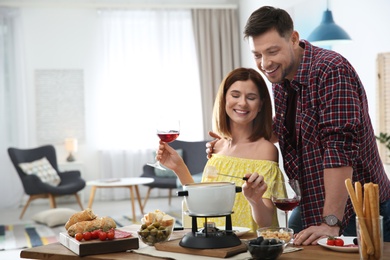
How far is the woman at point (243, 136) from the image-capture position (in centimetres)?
282

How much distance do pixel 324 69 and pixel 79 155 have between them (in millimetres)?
7878

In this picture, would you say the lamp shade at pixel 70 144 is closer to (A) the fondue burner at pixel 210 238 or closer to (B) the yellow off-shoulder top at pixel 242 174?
(B) the yellow off-shoulder top at pixel 242 174

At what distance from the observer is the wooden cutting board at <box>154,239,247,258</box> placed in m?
2.07

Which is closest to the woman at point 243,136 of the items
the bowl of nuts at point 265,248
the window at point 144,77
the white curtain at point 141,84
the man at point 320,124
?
the man at point 320,124

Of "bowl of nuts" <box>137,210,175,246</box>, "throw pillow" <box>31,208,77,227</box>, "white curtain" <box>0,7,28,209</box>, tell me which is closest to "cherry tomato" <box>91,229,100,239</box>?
"bowl of nuts" <box>137,210,175,246</box>

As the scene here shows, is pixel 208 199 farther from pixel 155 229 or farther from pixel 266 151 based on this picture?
pixel 266 151

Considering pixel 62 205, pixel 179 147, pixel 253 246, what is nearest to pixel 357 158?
pixel 253 246

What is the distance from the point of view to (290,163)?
2.72m

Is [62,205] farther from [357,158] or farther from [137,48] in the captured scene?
[357,158]

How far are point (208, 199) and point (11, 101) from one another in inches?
318

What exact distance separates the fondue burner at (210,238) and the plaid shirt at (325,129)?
1.57 ft

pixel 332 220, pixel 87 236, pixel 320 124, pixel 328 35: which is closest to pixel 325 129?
pixel 320 124

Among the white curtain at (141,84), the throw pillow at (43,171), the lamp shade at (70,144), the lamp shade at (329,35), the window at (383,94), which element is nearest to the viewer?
the lamp shade at (329,35)

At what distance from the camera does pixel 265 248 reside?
1.97 meters
